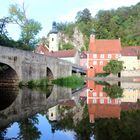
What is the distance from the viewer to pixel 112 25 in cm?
11112

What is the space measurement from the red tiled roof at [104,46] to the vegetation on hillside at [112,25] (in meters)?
16.0

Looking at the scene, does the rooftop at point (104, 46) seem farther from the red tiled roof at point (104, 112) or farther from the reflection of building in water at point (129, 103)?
the red tiled roof at point (104, 112)

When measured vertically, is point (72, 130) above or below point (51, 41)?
below

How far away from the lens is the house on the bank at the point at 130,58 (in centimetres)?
8225

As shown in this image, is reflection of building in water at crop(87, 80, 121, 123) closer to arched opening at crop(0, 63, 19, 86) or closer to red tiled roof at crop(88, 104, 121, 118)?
red tiled roof at crop(88, 104, 121, 118)

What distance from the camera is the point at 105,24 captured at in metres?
114

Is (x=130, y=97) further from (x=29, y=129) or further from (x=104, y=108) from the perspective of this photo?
(x=29, y=129)

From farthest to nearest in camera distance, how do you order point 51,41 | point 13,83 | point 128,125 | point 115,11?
point 115,11, point 51,41, point 13,83, point 128,125

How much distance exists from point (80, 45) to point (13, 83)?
81.1 m

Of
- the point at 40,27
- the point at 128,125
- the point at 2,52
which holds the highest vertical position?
the point at 40,27

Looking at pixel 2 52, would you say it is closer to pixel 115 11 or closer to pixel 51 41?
pixel 51 41

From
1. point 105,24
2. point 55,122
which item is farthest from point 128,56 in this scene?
point 55,122

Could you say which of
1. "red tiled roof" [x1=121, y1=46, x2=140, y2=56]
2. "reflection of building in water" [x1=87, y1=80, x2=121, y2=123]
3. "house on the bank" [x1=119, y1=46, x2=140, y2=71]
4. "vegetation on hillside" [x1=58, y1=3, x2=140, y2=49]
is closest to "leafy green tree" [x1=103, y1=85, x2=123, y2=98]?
"reflection of building in water" [x1=87, y1=80, x2=121, y2=123]

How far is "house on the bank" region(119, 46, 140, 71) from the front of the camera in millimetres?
82250
